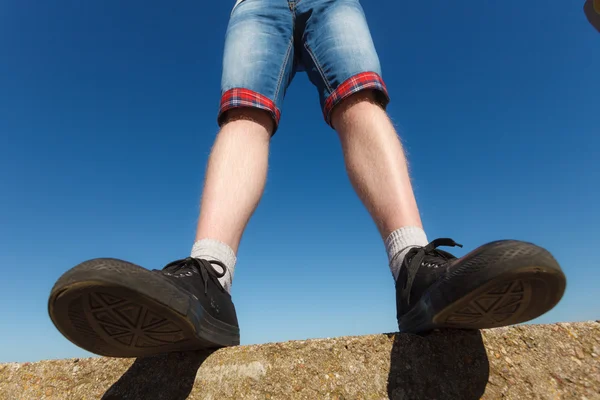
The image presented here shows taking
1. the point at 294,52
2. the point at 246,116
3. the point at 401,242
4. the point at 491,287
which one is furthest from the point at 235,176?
the point at 491,287

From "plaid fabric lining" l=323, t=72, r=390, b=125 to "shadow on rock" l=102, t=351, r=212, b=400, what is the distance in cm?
98

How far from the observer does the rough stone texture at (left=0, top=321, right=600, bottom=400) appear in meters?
0.83

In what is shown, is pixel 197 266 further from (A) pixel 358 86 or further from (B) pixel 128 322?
(A) pixel 358 86

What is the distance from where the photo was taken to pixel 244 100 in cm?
136

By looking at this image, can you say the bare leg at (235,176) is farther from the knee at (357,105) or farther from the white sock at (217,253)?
the knee at (357,105)

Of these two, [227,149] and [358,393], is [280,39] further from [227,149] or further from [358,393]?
[358,393]

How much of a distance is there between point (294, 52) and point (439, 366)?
1.40 m

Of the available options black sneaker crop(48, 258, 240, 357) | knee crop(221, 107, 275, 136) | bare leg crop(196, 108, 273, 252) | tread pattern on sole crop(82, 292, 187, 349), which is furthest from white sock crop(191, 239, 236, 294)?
knee crop(221, 107, 275, 136)

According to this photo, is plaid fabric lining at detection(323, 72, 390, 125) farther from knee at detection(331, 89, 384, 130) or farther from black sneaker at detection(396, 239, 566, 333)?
black sneaker at detection(396, 239, 566, 333)

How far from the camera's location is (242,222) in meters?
1.23

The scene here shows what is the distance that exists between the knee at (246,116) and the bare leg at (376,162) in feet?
0.92

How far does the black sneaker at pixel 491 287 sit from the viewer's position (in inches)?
25.8

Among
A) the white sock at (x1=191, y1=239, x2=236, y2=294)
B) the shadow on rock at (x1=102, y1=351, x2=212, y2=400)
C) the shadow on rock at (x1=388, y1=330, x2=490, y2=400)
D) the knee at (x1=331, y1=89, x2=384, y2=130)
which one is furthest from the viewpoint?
the knee at (x1=331, y1=89, x2=384, y2=130)

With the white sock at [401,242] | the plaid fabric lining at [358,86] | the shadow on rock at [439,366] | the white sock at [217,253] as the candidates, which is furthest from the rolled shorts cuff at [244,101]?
the shadow on rock at [439,366]
